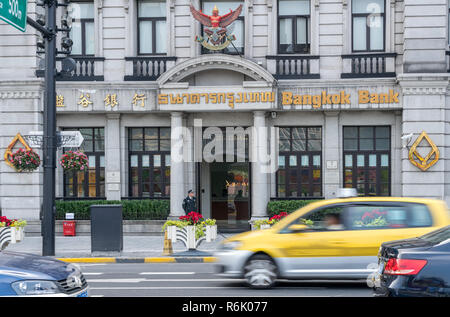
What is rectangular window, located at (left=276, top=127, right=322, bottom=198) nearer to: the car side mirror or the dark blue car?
the car side mirror

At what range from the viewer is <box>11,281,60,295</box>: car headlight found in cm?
627

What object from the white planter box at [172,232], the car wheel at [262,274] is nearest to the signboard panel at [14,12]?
the white planter box at [172,232]

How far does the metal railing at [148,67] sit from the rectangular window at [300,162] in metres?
4.76

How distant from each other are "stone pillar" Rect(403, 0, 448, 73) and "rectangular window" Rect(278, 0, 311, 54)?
3.42m

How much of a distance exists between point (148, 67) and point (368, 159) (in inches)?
336

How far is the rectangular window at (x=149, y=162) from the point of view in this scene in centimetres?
2175

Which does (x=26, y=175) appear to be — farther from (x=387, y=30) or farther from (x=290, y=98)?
(x=387, y=30)

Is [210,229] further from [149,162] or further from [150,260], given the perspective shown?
[149,162]

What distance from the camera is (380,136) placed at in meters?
21.1

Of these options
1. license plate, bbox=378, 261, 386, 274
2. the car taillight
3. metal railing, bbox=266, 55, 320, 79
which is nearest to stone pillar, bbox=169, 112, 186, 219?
metal railing, bbox=266, 55, 320, 79

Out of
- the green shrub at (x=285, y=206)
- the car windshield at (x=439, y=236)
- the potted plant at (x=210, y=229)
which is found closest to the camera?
the car windshield at (x=439, y=236)

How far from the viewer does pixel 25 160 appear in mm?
18984

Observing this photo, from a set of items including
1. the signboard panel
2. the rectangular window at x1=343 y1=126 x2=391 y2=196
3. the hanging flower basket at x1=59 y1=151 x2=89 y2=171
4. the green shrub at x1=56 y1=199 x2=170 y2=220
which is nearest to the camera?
the signboard panel

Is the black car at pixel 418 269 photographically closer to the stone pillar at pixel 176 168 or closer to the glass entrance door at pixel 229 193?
the stone pillar at pixel 176 168
